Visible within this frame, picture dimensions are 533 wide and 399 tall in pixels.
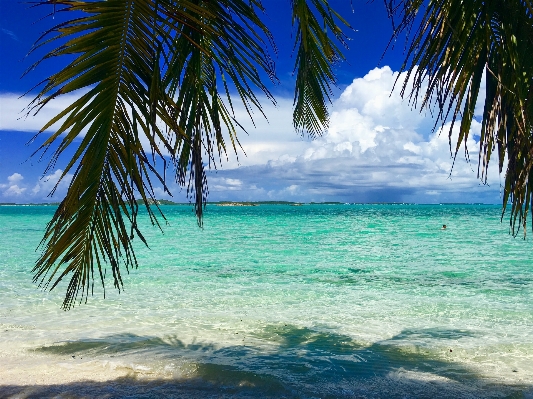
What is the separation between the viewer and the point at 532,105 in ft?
6.88

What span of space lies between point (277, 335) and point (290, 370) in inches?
57.3

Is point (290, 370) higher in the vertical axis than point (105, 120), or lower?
lower

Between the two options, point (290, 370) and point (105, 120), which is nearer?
point (105, 120)

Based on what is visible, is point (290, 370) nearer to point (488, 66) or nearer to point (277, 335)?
point (277, 335)

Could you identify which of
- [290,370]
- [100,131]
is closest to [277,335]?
[290,370]

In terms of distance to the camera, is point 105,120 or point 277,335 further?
point 277,335

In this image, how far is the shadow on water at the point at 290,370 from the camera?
13.5ft

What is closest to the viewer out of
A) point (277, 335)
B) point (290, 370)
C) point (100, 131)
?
point (100, 131)

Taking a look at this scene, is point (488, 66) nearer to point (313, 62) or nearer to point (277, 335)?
point (313, 62)

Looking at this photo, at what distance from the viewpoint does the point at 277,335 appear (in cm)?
620

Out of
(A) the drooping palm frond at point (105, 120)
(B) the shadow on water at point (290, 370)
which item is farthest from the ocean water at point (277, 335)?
(A) the drooping palm frond at point (105, 120)

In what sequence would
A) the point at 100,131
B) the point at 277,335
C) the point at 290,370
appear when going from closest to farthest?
1. the point at 100,131
2. the point at 290,370
3. the point at 277,335

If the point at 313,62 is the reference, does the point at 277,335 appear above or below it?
below

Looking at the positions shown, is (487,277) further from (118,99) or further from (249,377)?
(118,99)
